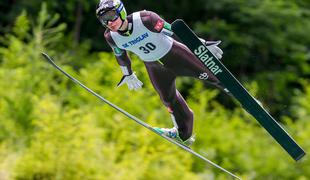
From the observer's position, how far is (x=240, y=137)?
55.4 feet

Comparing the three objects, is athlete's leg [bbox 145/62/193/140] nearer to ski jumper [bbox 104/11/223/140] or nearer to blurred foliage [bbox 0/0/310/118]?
ski jumper [bbox 104/11/223/140]

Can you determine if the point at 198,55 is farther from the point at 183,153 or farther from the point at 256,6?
the point at 183,153

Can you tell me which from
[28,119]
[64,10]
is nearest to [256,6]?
[64,10]

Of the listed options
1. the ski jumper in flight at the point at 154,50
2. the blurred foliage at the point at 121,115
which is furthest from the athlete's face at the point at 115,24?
the blurred foliage at the point at 121,115

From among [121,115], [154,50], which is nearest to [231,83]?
[154,50]

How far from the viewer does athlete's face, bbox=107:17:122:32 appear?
156 inches

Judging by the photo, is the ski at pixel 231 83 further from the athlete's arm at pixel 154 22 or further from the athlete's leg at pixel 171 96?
the athlete's leg at pixel 171 96

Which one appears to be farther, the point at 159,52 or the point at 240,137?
the point at 240,137

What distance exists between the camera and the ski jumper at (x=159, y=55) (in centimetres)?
409

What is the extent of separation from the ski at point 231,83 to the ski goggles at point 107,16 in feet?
0.97

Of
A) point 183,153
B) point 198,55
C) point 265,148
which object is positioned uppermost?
point 198,55

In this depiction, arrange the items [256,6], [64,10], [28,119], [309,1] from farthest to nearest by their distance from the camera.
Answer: [28,119], [309,1], [64,10], [256,6]

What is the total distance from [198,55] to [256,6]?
319cm

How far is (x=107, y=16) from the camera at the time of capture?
391 centimetres
